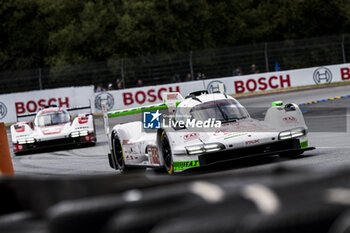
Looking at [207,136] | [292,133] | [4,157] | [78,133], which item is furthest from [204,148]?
[78,133]

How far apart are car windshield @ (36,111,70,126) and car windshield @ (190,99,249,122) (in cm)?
868

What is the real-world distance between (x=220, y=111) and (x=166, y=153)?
121 centimetres

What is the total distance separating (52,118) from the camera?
18.5 metres

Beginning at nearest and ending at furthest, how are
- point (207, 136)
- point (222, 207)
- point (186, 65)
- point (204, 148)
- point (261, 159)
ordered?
point (222, 207) → point (204, 148) → point (207, 136) → point (261, 159) → point (186, 65)

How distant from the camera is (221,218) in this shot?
5.66 feet

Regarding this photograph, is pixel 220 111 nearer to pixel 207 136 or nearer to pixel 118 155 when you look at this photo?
pixel 207 136

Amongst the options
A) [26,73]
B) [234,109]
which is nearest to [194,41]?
[26,73]

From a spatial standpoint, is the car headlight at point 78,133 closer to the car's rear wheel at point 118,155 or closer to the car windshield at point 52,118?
the car windshield at point 52,118

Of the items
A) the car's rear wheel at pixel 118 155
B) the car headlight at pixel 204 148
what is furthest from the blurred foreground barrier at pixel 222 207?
the car's rear wheel at pixel 118 155

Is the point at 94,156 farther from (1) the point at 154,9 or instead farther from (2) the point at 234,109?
(1) the point at 154,9

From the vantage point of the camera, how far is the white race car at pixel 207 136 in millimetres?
9188

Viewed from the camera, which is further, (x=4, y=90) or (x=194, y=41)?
(x=194, y=41)

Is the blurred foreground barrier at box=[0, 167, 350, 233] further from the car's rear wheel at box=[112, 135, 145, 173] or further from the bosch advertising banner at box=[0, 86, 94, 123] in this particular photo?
the bosch advertising banner at box=[0, 86, 94, 123]

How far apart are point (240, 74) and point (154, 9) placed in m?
13.6
